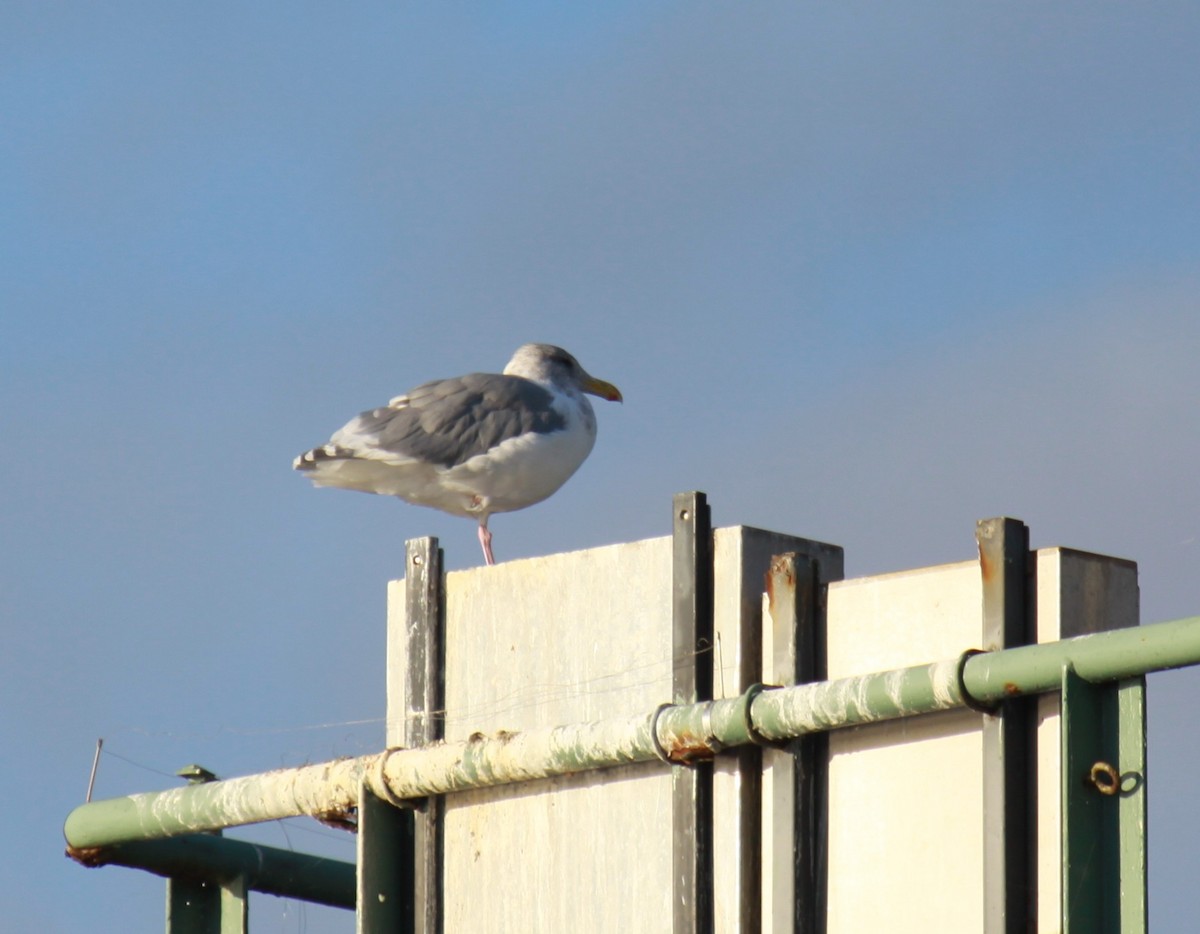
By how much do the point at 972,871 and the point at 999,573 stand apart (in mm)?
748

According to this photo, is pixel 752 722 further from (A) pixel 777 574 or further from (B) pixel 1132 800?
(B) pixel 1132 800

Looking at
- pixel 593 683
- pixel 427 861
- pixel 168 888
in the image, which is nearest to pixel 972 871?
pixel 593 683

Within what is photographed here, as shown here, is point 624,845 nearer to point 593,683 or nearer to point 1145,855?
point 593,683

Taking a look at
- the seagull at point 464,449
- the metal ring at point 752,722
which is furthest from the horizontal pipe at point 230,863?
the seagull at point 464,449

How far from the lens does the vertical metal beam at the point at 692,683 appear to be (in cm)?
636

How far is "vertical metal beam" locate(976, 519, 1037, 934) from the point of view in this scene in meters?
5.73

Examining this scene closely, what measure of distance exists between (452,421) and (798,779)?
576 cm

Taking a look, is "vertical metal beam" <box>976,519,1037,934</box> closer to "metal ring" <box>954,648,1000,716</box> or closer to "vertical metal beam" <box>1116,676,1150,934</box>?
"metal ring" <box>954,648,1000,716</box>

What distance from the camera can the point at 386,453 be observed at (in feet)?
38.3

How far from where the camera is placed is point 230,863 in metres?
7.85

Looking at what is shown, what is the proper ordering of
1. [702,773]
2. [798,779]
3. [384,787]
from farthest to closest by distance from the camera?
[384,787]
[702,773]
[798,779]

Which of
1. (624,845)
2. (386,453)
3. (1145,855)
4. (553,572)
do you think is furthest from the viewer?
(386,453)

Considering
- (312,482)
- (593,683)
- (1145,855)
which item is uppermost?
(312,482)

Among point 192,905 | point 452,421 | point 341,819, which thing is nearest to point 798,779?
point 341,819
